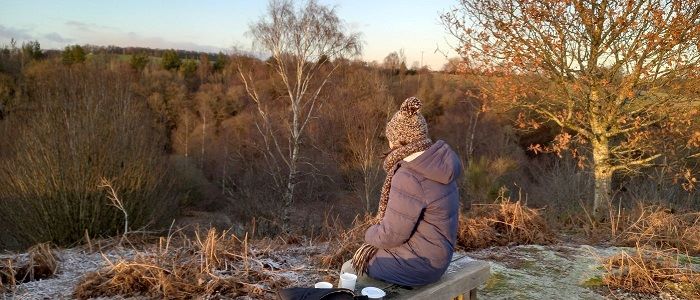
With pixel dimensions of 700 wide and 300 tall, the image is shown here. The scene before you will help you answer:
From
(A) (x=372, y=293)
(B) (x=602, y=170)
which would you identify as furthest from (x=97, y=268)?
(B) (x=602, y=170)

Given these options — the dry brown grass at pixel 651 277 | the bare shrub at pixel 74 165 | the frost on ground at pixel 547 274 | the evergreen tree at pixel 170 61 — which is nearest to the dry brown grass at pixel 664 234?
the frost on ground at pixel 547 274

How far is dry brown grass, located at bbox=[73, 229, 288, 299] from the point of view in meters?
4.00

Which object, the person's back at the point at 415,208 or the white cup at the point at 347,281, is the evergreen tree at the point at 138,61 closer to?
the person's back at the point at 415,208

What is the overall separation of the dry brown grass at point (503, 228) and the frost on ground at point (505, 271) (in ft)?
0.49

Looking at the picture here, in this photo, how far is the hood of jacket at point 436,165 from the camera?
123 inches

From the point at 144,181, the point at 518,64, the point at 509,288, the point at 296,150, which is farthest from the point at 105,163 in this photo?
the point at 509,288

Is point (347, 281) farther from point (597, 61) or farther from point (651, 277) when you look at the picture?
point (597, 61)

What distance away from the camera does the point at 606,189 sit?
970cm

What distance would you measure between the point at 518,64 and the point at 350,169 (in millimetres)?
19352

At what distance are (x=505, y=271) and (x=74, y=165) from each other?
13.4 metres

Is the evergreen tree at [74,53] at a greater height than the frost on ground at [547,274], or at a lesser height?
greater

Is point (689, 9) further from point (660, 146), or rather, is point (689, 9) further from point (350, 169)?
point (350, 169)

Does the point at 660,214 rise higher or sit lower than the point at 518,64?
lower

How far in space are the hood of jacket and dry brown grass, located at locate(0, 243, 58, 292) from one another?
10.7 feet
